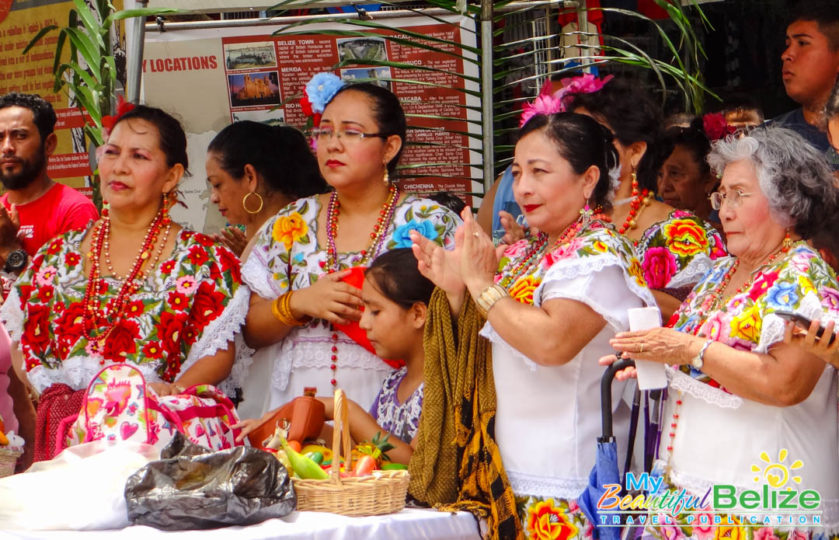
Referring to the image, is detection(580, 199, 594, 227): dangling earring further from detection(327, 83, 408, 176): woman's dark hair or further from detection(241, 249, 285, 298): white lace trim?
detection(241, 249, 285, 298): white lace trim

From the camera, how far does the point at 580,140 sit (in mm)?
3246

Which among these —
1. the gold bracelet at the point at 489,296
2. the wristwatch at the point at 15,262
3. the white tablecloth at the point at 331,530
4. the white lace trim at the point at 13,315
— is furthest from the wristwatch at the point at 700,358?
the wristwatch at the point at 15,262

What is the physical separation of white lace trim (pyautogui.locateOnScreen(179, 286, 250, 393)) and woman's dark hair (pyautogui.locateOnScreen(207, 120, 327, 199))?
99 cm

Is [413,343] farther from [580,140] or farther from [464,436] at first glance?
[580,140]

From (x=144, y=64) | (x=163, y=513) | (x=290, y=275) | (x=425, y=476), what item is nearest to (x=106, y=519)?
(x=163, y=513)

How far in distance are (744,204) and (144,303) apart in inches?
74.4

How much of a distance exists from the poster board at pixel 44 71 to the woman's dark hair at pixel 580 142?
127 inches

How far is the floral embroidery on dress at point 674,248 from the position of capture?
12.0ft

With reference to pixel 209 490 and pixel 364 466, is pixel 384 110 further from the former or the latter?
pixel 209 490

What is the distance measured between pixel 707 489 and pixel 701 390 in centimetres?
25

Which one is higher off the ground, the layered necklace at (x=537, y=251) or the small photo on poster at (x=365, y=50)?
the small photo on poster at (x=365, y=50)

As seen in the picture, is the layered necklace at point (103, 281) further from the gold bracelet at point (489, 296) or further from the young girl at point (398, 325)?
the gold bracelet at point (489, 296)

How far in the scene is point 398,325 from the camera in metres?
3.48

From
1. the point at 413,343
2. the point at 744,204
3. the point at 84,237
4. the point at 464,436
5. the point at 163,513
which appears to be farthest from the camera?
the point at 84,237
